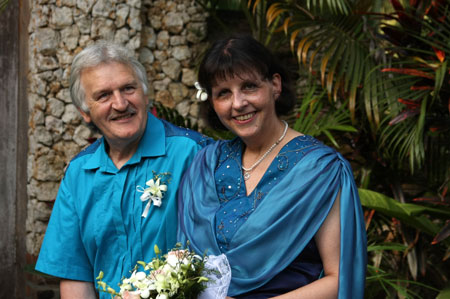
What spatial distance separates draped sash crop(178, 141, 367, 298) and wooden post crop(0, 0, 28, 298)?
12.0ft

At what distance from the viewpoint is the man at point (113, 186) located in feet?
7.41

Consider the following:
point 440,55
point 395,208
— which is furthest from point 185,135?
point 440,55

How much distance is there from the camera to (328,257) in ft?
5.91

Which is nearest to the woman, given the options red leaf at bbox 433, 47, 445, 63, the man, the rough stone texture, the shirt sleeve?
the man

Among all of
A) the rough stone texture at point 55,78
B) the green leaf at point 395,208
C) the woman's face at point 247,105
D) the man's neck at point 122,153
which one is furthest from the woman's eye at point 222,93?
the rough stone texture at point 55,78

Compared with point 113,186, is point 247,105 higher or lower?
higher

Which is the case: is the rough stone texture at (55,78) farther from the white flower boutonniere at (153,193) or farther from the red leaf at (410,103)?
the white flower boutonniere at (153,193)

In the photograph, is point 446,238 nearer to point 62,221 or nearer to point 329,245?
point 329,245

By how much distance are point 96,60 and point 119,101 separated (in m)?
0.20

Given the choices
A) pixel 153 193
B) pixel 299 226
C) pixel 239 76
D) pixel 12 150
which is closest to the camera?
pixel 299 226

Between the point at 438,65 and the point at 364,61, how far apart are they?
1.99ft

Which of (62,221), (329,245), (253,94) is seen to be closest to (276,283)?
(329,245)

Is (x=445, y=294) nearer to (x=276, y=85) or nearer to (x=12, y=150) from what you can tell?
(x=276, y=85)

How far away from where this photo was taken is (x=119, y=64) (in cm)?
228
